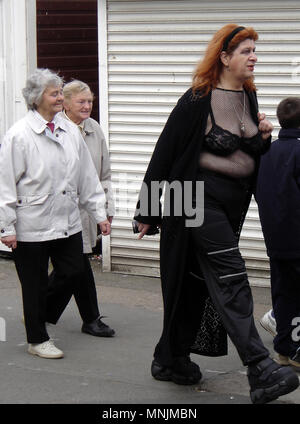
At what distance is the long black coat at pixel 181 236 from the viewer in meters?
5.43

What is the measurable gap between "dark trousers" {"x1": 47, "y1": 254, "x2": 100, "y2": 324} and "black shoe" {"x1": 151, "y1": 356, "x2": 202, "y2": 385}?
1106 mm

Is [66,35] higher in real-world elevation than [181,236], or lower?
higher

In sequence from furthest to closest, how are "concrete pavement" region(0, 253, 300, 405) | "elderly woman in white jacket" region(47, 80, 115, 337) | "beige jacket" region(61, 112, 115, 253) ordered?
"beige jacket" region(61, 112, 115, 253) < "elderly woman in white jacket" region(47, 80, 115, 337) < "concrete pavement" region(0, 253, 300, 405)

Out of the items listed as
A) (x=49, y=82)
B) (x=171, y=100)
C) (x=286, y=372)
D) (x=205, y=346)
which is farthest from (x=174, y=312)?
(x=171, y=100)

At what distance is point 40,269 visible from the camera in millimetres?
6324

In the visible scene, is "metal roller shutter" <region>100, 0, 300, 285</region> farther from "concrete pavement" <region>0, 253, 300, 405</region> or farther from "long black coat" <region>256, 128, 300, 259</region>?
"long black coat" <region>256, 128, 300, 259</region>

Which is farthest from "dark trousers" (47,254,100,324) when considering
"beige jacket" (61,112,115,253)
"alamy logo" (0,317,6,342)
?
"alamy logo" (0,317,6,342)

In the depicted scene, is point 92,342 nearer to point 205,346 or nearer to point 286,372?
point 205,346

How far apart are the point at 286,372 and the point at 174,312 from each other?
834 mm

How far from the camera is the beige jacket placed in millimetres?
7062

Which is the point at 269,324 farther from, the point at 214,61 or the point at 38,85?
the point at 38,85

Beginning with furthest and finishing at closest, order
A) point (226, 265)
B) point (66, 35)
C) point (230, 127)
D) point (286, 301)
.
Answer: point (66, 35) → point (286, 301) → point (230, 127) → point (226, 265)

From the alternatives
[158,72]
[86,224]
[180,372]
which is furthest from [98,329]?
[158,72]

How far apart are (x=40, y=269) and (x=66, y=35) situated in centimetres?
458
